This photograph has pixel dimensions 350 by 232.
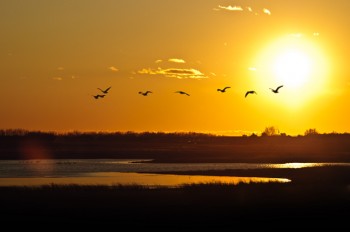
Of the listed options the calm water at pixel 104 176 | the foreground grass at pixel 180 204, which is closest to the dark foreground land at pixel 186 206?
the foreground grass at pixel 180 204

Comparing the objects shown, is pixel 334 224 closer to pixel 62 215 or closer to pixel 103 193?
pixel 62 215

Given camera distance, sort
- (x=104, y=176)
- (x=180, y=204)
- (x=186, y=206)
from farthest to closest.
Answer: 1. (x=104, y=176)
2. (x=180, y=204)
3. (x=186, y=206)

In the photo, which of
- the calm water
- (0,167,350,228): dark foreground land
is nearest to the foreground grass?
(0,167,350,228): dark foreground land

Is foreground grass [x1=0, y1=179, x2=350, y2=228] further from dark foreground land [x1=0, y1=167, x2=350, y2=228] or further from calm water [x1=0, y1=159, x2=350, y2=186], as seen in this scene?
calm water [x1=0, y1=159, x2=350, y2=186]

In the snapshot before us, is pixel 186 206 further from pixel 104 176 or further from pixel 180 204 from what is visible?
pixel 104 176

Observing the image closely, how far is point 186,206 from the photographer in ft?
129

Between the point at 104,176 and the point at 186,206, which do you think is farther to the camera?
the point at 104,176

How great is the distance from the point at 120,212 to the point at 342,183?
2517 centimetres

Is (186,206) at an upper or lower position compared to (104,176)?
lower

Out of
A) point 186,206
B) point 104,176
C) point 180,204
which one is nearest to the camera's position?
point 186,206

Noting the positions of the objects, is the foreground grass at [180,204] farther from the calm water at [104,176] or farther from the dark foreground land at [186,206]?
the calm water at [104,176]

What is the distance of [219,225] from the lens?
107 ft

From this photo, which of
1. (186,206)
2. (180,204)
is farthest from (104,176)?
(186,206)

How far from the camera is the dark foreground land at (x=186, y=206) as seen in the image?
33406 millimetres
